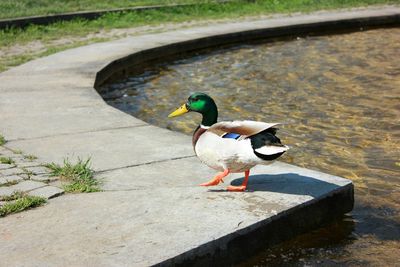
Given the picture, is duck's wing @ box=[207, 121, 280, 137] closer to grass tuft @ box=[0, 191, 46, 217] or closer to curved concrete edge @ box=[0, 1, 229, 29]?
grass tuft @ box=[0, 191, 46, 217]

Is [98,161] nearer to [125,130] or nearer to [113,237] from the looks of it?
[125,130]

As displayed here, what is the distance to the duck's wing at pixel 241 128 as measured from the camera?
3.94m

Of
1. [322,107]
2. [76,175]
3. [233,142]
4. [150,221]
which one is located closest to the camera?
[150,221]

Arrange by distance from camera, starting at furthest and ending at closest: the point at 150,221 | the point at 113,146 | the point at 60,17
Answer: the point at 60,17
the point at 113,146
the point at 150,221

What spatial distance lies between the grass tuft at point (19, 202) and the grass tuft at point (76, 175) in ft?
0.89

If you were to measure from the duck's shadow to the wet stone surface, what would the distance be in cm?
109

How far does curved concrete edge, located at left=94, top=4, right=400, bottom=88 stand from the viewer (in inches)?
408

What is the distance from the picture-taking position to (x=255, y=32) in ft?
42.9

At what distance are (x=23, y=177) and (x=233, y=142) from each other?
1.55 metres

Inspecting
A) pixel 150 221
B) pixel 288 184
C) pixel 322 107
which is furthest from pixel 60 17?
pixel 150 221

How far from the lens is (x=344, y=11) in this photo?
55.2 feet

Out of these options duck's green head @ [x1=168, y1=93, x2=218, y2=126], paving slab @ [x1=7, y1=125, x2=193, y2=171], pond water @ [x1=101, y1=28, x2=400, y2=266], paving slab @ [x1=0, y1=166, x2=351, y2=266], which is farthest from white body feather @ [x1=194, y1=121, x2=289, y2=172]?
paving slab @ [x1=7, y1=125, x2=193, y2=171]

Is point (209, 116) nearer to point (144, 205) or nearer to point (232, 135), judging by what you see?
point (232, 135)

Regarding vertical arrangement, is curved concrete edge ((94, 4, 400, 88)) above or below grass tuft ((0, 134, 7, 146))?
below
